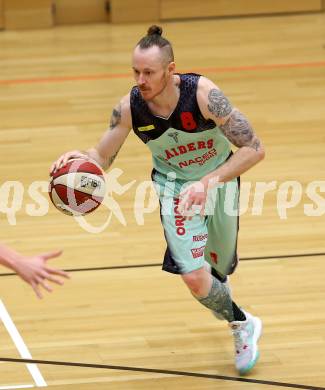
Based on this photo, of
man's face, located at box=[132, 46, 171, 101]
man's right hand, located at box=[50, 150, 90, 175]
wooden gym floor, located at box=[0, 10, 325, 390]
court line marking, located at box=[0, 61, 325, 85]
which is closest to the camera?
man's face, located at box=[132, 46, 171, 101]

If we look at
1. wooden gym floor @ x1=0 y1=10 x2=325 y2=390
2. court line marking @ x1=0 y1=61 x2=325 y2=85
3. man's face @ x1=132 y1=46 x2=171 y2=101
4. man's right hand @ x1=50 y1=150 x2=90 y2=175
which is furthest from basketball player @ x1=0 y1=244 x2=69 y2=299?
court line marking @ x1=0 y1=61 x2=325 y2=85

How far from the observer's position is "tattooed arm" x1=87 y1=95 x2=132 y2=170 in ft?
21.6

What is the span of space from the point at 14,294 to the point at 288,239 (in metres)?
2.32

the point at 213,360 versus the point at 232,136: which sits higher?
the point at 232,136

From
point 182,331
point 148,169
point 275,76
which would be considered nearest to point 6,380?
point 182,331

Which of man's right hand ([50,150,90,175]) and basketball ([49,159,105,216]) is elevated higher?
man's right hand ([50,150,90,175])

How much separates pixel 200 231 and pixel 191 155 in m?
0.47

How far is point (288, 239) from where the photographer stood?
8734mm

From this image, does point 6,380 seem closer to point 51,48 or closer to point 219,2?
point 51,48

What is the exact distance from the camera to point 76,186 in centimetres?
639

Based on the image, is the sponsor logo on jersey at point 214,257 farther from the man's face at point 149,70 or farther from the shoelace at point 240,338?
the man's face at point 149,70

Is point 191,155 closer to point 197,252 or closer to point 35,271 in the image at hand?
point 197,252

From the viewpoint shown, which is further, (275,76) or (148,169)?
(275,76)

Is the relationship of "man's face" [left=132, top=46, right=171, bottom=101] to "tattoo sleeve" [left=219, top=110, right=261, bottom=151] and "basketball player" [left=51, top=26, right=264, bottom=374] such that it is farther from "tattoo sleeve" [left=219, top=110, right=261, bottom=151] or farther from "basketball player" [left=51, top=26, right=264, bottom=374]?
"tattoo sleeve" [left=219, top=110, right=261, bottom=151]
